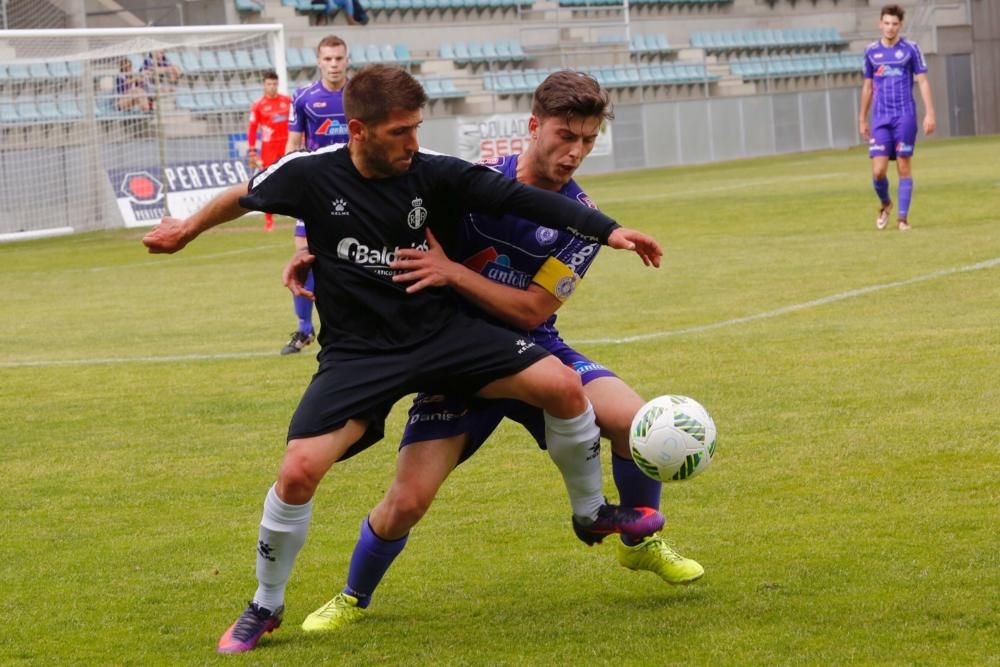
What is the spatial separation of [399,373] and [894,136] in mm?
13026

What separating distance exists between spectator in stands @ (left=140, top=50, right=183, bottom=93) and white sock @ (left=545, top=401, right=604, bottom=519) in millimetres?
20875

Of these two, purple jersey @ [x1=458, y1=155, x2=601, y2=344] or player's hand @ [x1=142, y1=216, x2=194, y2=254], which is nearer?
player's hand @ [x1=142, y1=216, x2=194, y2=254]

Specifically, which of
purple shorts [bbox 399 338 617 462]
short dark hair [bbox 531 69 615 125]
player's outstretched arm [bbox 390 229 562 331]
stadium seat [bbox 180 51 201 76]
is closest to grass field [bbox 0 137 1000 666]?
purple shorts [bbox 399 338 617 462]

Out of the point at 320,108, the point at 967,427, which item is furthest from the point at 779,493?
the point at 320,108

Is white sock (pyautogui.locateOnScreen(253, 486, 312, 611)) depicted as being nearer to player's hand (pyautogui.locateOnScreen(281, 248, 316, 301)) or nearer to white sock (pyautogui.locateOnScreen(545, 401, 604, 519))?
player's hand (pyautogui.locateOnScreen(281, 248, 316, 301))

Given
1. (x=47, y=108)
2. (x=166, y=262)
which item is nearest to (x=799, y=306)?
(x=166, y=262)

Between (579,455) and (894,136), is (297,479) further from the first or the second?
(894,136)

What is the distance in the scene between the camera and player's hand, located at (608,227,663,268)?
13.4 feet

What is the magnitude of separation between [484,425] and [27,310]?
10.9 metres

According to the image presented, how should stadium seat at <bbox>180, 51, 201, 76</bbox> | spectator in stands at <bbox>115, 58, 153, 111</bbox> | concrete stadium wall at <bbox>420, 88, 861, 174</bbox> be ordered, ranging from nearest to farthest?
spectator in stands at <bbox>115, 58, 153, 111</bbox> → stadium seat at <bbox>180, 51, 201, 76</bbox> → concrete stadium wall at <bbox>420, 88, 861, 174</bbox>

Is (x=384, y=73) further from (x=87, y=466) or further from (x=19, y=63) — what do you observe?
(x=19, y=63)

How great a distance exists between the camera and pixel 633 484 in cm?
476

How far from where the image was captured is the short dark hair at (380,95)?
4180 mm

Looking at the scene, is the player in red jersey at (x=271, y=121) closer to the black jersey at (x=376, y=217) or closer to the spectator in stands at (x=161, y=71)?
the spectator in stands at (x=161, y=71)
